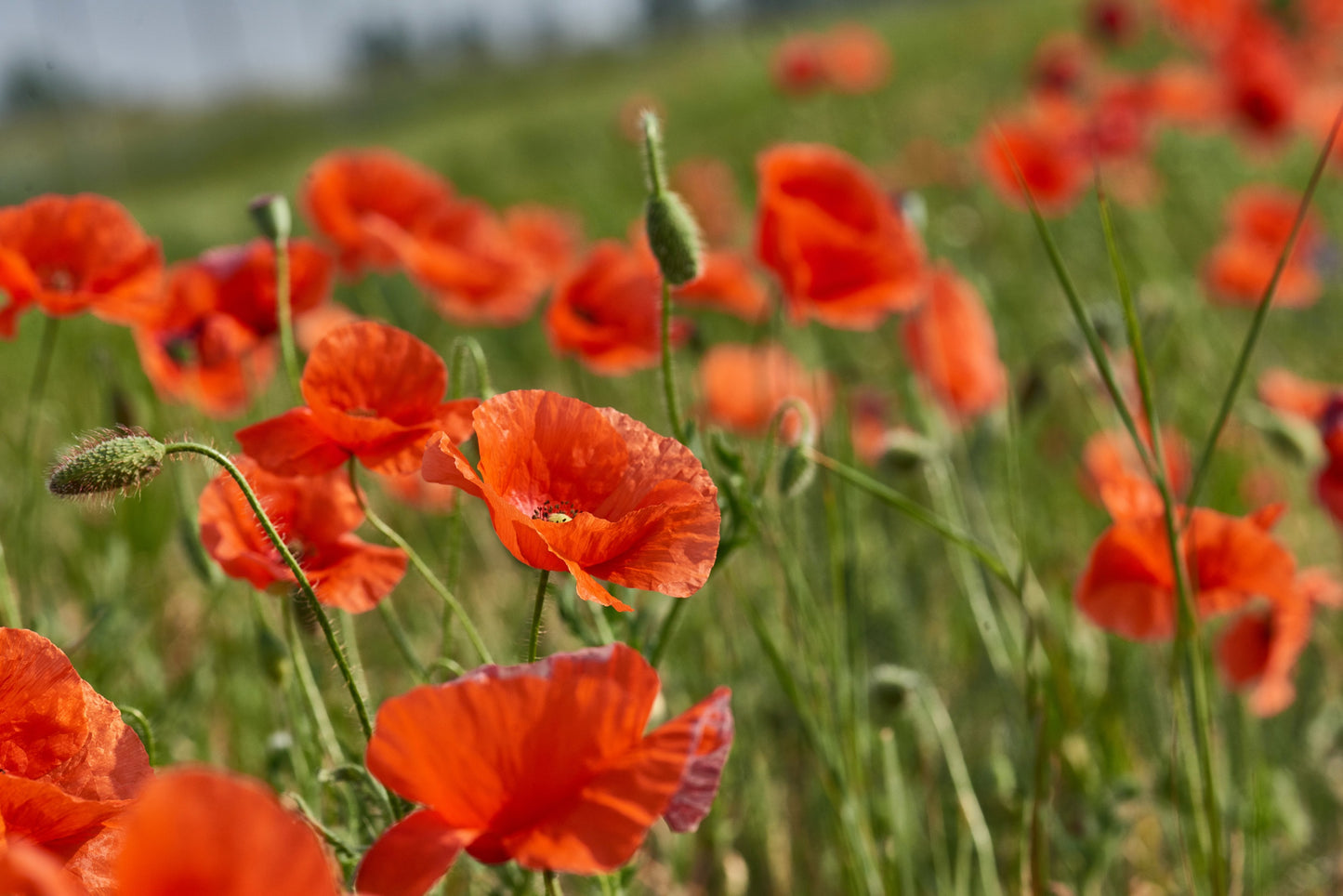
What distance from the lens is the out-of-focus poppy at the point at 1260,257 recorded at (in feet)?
8.32

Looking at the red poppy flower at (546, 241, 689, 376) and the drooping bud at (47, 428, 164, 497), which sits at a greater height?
the drooping bud at (47, 428, 164, 497)

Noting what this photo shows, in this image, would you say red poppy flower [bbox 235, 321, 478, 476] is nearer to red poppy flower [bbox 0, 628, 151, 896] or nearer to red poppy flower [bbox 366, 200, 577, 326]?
red poppy flower [bbox 0, 628, 151, 896]

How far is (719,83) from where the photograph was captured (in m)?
11.7

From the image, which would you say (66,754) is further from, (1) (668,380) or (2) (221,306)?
(2) (221,306)

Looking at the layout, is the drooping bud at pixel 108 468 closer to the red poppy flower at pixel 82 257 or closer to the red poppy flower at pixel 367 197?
the red poppy flower at pixel 82 257

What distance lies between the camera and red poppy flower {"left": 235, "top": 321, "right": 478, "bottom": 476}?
→ 2.85 ft

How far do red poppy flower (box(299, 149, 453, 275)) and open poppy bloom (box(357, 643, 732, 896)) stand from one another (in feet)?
4.66

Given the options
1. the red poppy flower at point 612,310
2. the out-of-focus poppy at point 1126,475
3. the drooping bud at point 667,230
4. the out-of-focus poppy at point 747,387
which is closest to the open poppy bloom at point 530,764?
the drooping bud at point 667,230

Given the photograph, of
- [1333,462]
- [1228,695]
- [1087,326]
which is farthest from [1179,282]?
[1087,326]

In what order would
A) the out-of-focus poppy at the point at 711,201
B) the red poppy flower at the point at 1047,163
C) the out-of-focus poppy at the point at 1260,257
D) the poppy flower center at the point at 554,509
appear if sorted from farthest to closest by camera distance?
1. the out-of-focus poppy at the point at 711,201
2. the red poppy flower at the point at 1047,163
3. the out-of-focus poppy at the point at 1260,257
4. the poppy flower center at the point at 554,509

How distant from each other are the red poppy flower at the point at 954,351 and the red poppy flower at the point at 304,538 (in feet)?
4.17

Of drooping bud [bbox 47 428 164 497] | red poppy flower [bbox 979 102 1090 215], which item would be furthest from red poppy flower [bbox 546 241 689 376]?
red poppy flower [bbox 979 102 1090 215]

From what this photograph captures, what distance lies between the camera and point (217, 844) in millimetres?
457

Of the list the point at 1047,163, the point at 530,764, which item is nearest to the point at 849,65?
the point at 1047,163
